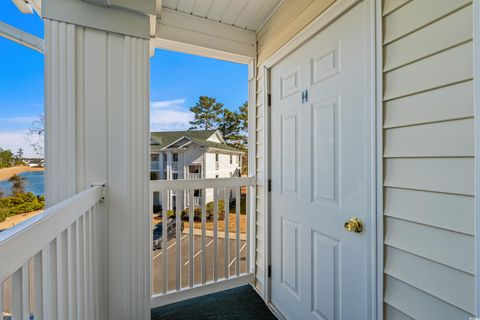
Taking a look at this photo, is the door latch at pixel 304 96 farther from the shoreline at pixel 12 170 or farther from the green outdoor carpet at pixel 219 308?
the green outdoor carpet at pixel 219 308

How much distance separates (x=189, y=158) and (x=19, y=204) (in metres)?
1.20

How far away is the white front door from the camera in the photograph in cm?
114

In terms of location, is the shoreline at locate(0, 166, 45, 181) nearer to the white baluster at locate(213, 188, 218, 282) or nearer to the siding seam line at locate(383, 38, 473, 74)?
the white baluster at locate(213, 188, 218, 282)

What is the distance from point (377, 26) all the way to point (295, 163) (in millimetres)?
921

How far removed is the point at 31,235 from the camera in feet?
1.69

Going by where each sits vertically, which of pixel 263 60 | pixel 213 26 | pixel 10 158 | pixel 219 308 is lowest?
pixel 219 308

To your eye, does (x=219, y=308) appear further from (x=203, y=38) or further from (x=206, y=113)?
(x=203, y=38)

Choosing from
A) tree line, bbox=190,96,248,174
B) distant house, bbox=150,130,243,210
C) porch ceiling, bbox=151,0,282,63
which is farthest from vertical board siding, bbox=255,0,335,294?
distant house, bbox=150,130,243,210

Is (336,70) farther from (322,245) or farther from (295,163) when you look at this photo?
(322,245)

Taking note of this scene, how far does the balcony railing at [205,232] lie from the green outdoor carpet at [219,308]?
57mm

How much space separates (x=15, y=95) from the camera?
3.95 feet

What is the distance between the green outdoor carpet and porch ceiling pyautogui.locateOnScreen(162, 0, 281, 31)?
97.9 inches

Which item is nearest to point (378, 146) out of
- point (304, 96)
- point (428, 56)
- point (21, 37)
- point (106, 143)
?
point (428, 56)

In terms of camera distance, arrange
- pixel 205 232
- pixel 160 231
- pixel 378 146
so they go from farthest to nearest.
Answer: pixel 205 232
pixel 160 231
pixel 378 146
